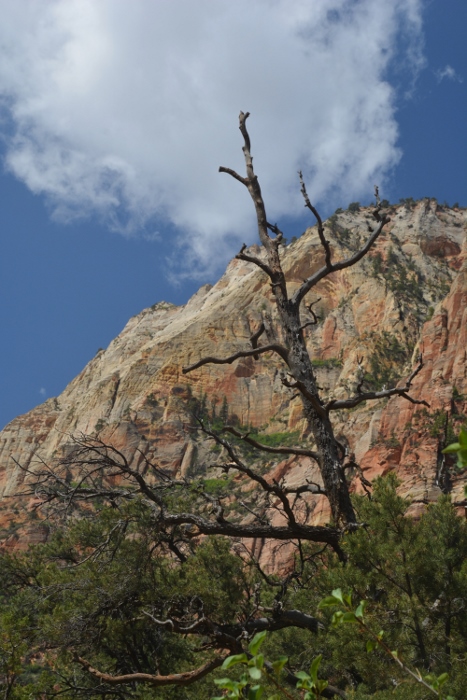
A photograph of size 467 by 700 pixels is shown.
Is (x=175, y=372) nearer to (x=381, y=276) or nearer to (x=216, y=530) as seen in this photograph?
(x=381, y=276)

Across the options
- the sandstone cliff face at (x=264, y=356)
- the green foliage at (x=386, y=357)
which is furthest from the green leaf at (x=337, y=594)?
the green foliage at (x=386, y=357)

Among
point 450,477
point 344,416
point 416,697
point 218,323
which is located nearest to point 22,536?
point 344,416

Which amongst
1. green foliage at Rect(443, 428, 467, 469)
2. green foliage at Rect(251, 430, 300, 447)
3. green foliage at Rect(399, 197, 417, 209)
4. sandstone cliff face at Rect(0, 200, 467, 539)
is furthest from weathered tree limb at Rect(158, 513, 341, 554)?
green foliage at Rect(399, 197, 417, 209)

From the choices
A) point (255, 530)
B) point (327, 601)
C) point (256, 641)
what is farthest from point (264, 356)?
point (256, 641)

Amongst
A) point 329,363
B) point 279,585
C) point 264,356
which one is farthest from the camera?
point 264,356

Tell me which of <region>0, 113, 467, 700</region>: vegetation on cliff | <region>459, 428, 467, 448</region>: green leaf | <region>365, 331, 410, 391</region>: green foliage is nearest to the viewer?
<region>459, 428, 467, 448</region>: green leaf

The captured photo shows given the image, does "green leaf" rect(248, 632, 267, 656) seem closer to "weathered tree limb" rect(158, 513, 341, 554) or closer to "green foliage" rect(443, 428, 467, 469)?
"green foliage" rect(443, 428, 467, 469)

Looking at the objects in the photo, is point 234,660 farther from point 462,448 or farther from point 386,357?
point 386,357

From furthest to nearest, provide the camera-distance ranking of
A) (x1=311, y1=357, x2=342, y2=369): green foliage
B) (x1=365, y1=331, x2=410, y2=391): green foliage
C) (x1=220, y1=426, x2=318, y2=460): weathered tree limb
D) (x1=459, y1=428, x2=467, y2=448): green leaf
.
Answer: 1. (x1=311, y1=357, x2=342, y2=369): green foliage
2. (x1=365, y1=331, x2=410, y2=391): green foliage
3. (x1=220, y1=426, x2=318, y2=460): weathered tree limb
4. (x1=459, y1=428, x2=467, y2=448): green leaf

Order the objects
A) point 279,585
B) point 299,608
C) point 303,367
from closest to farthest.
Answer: point 279,585 < point 303,367 < point 299,608

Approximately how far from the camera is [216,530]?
628cm

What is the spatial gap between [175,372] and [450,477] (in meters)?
51.7

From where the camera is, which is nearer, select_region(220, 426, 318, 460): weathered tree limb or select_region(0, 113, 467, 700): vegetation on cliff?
select_region(0, 113, 467, 700): vegetation on cliff

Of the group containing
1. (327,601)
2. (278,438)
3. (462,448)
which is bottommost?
(327,601)
